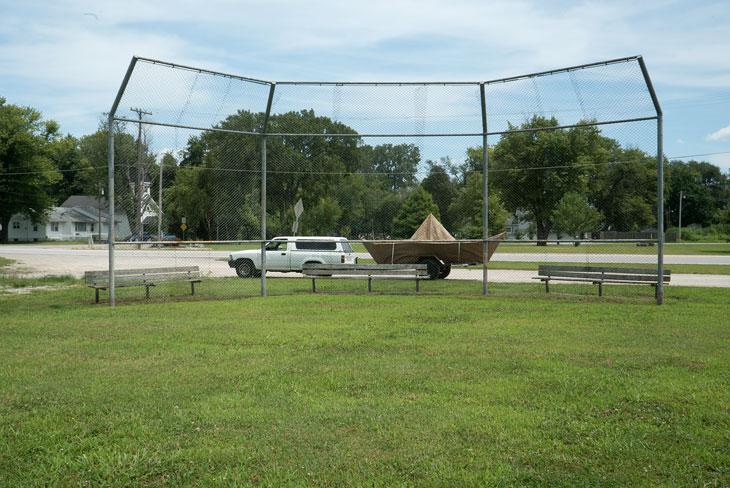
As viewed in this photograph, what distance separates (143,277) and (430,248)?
769 cm

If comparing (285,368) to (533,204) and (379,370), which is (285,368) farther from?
(533,204)

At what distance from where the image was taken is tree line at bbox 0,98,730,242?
12.9 metres

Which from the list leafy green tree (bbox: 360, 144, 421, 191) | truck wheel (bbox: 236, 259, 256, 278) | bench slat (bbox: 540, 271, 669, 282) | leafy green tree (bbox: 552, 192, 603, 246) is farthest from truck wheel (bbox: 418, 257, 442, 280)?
truck wheel (bbox: 236, 259, 256, 278)

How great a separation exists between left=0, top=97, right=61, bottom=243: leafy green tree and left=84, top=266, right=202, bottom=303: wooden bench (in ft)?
197

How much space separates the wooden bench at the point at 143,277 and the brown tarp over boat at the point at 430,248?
446cm

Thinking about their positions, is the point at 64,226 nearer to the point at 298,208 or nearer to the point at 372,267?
the point at 298,208

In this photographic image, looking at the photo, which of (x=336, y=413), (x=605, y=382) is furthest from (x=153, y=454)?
(x=605, y=382)

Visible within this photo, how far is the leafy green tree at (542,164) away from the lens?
13328 mm

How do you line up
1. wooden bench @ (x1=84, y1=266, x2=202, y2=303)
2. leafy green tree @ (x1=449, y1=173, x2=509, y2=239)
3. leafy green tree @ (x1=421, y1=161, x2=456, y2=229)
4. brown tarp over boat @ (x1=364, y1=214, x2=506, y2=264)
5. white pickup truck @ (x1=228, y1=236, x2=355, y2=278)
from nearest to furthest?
wooden bench @ (x1=84, y1=266, x2=202, y2=303)
leafy green tree @ (x1=421, y1=161, x2=456, y2=229)
leafy green tree @ (x1=449, y1=173, x2=509, y2=239)
brown tarp over boat @ (x1=364, y1=214, x2=506, y2=264)
white pickup truck @ (x1=228, y1=236, x2=355, y2=278)

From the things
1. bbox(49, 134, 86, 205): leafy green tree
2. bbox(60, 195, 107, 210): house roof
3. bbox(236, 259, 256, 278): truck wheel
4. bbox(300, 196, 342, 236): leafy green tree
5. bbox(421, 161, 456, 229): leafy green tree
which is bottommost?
bbox(236, 259, 256, 278): truck wheel

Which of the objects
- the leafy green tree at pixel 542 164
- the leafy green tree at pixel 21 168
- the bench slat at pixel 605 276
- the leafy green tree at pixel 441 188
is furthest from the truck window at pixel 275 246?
the leafy green tree at pixel 21 168

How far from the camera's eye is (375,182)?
14570mm

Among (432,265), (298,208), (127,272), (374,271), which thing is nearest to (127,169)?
(127,272)

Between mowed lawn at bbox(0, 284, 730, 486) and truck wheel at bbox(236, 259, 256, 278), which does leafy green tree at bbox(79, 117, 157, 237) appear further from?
truck wheel at bbox(236, 259, 256, 278)
